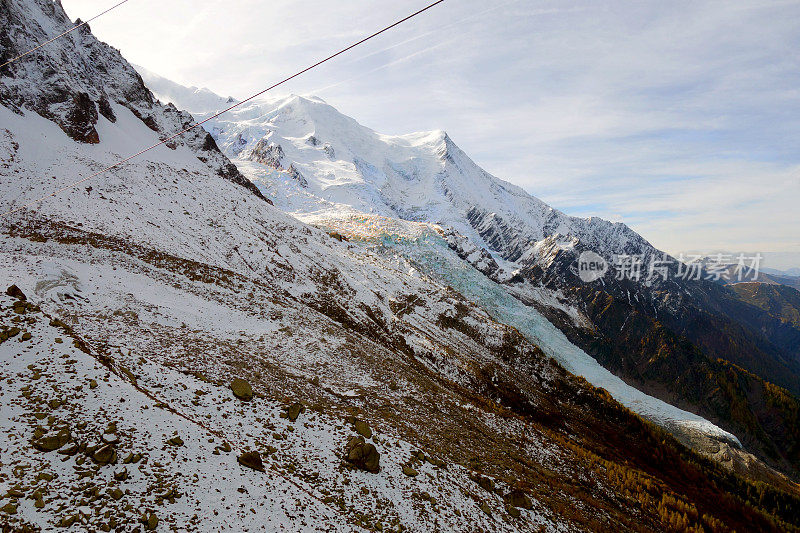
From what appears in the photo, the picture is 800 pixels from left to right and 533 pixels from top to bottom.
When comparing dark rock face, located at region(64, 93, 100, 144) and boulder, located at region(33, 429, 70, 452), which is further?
dark rock face, located at region(64, 93, 100, 144)

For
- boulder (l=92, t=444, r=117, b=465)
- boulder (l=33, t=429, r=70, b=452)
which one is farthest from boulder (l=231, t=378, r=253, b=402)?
boulder (l=33, t=429, r=70, b=452)

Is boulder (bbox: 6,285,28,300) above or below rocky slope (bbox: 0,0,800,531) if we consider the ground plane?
above

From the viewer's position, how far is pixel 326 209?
124125 mm

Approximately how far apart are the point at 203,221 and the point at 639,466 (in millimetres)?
77328

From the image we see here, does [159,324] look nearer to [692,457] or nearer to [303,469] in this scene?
[303,469]

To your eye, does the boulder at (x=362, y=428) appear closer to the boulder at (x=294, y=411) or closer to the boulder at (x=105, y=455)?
the boulder at (x=294, y=411)

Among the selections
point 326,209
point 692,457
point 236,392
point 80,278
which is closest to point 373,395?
point 236,392

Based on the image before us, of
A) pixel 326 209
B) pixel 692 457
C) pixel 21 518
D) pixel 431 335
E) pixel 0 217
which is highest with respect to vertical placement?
pixel 326 209

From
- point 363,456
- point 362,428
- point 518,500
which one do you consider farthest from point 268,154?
point 518,500

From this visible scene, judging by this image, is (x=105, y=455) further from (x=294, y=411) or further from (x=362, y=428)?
(x=362, y=428)

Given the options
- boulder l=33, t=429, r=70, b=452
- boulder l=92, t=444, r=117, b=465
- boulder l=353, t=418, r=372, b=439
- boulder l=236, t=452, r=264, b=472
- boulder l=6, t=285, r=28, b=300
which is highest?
boulder l=6, t=285, r=28, b=300

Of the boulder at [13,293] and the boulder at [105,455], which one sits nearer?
the boulder at [105,455]

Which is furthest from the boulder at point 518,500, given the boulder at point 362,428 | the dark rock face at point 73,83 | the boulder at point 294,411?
the dark rock face at point 73,83

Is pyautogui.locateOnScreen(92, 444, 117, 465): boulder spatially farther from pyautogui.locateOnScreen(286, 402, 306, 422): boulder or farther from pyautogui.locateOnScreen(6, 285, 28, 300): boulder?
pyautogui.locateOnScreen(6, 285, 28, 300): boulder
